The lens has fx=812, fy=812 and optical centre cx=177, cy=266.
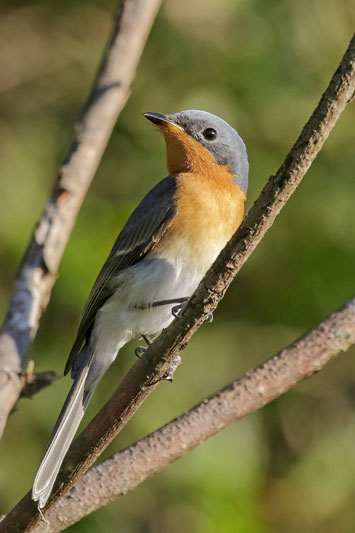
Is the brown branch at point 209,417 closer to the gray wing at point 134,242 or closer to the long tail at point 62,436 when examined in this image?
the long tail at point 62,436

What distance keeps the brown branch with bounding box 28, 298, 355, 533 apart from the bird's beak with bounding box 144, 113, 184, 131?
1529mm

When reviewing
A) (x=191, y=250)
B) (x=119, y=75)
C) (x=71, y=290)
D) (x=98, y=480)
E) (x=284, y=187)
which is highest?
(x=284, y=187)

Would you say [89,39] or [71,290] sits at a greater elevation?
[89,39]

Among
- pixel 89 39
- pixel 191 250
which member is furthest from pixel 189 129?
pixel 89 39

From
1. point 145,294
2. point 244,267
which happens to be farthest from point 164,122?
point 244,267

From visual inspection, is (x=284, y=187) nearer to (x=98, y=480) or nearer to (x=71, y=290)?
(x=98, y=480)

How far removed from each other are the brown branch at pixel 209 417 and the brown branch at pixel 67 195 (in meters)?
0.65

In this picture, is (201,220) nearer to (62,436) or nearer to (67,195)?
(67,195)

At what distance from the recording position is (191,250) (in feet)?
12.3

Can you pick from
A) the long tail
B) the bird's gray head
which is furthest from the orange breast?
the long tail

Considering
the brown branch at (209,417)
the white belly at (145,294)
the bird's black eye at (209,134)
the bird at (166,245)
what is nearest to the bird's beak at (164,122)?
the bird at (166,245)

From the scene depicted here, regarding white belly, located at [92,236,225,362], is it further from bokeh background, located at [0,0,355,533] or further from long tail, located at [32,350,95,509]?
bokeh background, located at [0,0,355,533]

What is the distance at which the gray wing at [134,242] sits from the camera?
12.6 ft

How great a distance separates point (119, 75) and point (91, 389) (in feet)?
5.61
